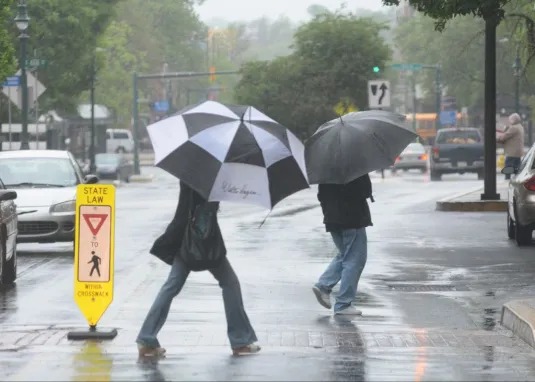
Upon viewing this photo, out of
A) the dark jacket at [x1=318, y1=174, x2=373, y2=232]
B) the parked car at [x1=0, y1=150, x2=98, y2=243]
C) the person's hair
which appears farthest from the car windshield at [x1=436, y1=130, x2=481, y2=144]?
the dark jacket at [x1=318, y1=174, x2=373, y2=232]

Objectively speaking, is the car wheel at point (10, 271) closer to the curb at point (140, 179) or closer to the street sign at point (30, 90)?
the street sign at point (30, 90)

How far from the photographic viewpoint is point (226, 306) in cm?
1231

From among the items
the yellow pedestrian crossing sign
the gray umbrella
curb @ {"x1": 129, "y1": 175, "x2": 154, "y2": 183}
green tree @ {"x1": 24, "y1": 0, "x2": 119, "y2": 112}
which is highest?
green tree @ {"x1": 24, "y1": 0, "x2": 119, "y2": 112}

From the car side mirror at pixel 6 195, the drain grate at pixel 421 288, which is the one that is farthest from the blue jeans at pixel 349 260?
the car side mirror at pixel 6 195

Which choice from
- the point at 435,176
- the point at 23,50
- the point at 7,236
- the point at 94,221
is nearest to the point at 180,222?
the point at 94,221

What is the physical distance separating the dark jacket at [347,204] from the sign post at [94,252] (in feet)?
8.22

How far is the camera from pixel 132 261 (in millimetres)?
21188

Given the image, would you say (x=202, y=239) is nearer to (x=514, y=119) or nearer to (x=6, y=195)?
(x=6, y=195)

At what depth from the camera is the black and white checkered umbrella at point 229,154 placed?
11781 mm

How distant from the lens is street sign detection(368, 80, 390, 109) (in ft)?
138

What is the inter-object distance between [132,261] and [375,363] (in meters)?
9.79

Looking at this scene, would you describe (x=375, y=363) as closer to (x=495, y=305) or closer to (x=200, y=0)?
(x=495, y=305)

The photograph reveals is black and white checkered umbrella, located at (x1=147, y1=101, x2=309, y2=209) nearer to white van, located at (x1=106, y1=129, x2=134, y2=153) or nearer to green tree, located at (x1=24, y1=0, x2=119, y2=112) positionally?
green tree, located at (x1=24, y1=0, x2=119, y2=112)

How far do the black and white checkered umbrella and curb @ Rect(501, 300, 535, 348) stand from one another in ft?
7.64
